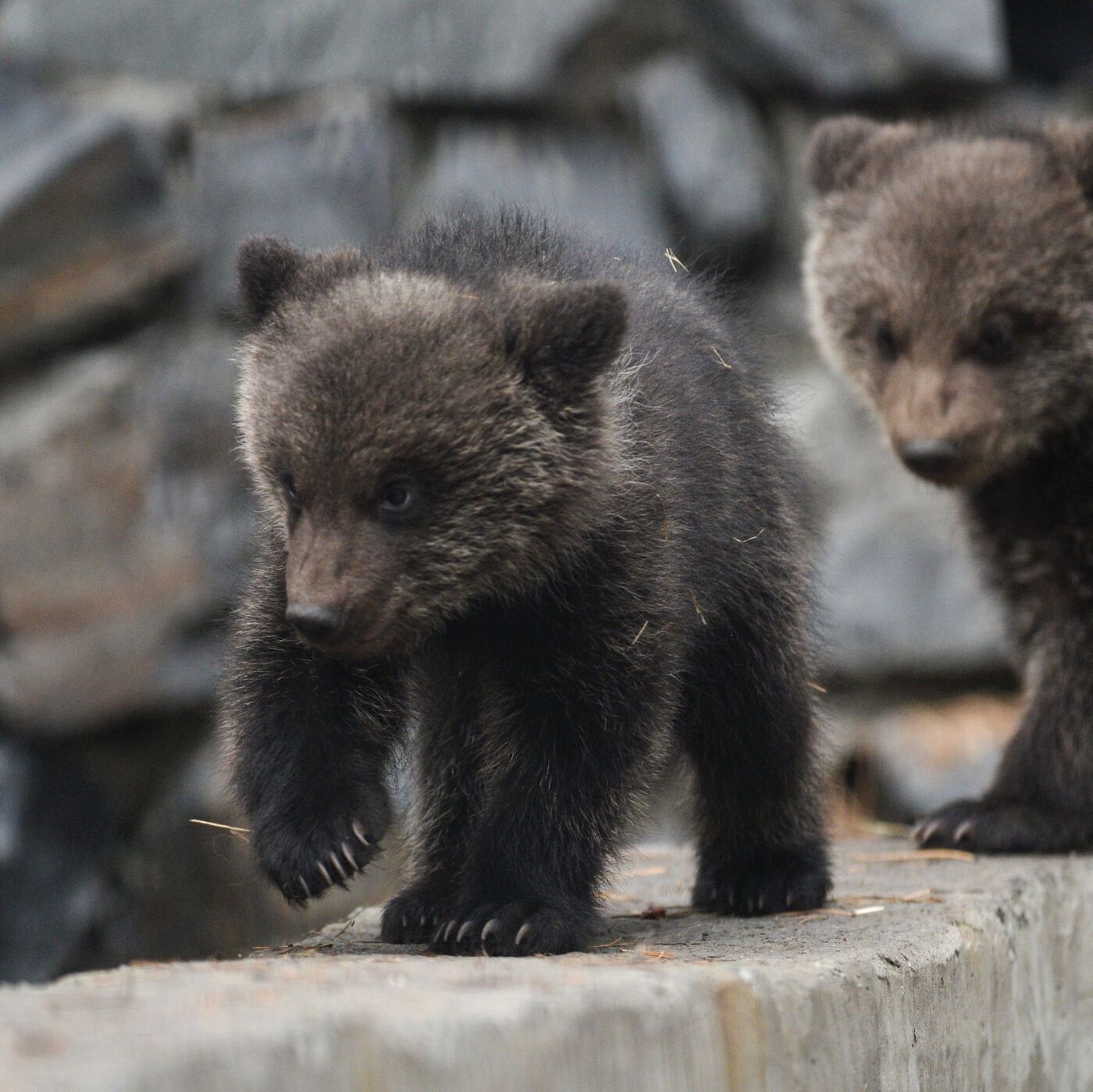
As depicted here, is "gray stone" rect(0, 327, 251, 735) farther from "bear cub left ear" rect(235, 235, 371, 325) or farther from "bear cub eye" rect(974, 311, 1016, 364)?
"bear cub left ear" rect(235, 235, 371, 325)

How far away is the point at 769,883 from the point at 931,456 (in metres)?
1.76

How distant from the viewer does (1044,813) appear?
18.9ft

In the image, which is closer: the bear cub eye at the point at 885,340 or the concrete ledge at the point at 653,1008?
the concrete ledge at the point at 653,1008

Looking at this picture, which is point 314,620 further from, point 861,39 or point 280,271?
point 861,39

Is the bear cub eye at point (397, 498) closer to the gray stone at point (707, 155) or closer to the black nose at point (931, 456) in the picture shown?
the black nose at point (931, 456)

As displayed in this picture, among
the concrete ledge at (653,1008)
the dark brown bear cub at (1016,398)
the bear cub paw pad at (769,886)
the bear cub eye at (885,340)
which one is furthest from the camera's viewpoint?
the bear cub eye at (885,340)

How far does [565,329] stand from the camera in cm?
381

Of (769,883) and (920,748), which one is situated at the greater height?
(769,883)

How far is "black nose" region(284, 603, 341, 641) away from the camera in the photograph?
3.52 meters

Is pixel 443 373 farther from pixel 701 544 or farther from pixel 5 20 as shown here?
pixel 5 20

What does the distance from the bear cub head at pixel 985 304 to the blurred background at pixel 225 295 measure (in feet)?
4.32

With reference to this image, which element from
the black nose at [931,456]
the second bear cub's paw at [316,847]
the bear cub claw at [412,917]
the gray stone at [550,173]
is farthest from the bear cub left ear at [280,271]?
the gray stone at [550,173]

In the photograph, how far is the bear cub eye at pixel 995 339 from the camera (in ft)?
19.6

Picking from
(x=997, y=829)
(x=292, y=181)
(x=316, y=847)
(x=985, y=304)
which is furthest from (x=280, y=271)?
(x=292, y=181)
